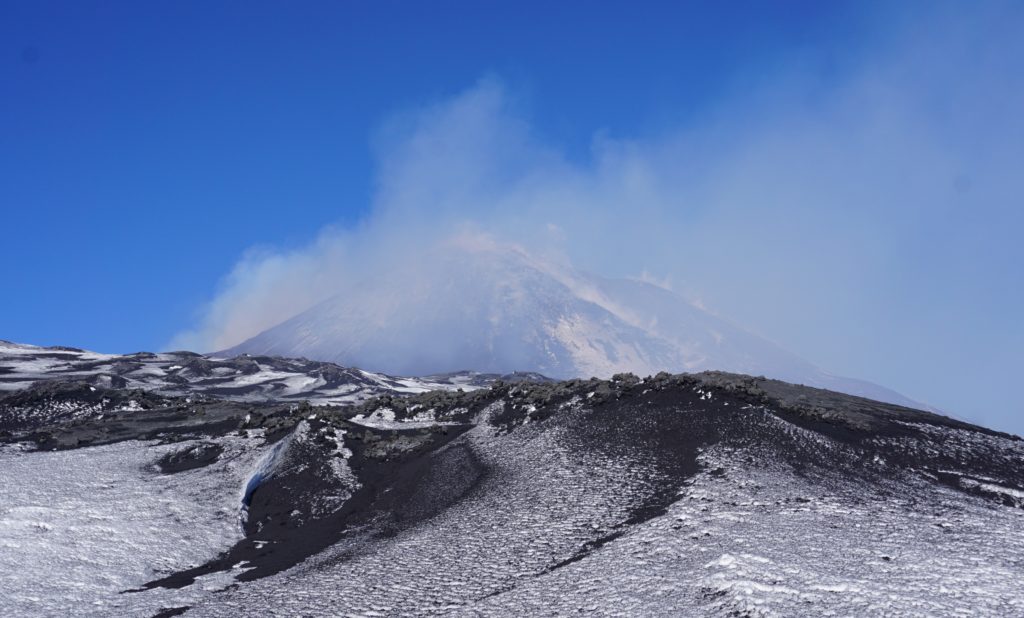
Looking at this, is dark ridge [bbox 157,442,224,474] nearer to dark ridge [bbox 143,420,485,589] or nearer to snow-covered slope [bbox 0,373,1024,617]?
snow-covered slope [bbox 0,373,1024,617]

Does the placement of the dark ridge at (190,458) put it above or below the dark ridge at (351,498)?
above

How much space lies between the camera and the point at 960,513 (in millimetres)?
25734

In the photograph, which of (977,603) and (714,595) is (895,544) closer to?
(977,603)

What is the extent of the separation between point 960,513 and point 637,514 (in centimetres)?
1178

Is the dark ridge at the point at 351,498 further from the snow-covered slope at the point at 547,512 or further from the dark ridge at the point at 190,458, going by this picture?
the dark ridge at the point at 190,458

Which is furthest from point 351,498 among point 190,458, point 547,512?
point 190,458

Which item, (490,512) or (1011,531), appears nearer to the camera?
(1011,531)

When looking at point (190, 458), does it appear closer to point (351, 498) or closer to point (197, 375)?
point (351, 498)

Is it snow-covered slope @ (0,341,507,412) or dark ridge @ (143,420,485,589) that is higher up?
snow-covered slope @ (0,341,507,412)

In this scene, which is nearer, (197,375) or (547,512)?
(547,512)

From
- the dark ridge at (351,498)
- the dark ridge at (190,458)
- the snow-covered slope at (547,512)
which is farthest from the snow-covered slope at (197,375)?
the snow-covered slope at (547,512)

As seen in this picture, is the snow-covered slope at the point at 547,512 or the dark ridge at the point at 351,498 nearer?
the snow-covered slope at the point at 547,512

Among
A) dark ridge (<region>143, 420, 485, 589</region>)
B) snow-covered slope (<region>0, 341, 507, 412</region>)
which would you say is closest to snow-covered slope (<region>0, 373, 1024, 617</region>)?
dark ridge (<region>143, 420, 485, 589</region>)

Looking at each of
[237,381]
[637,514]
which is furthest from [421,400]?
[237,381]
